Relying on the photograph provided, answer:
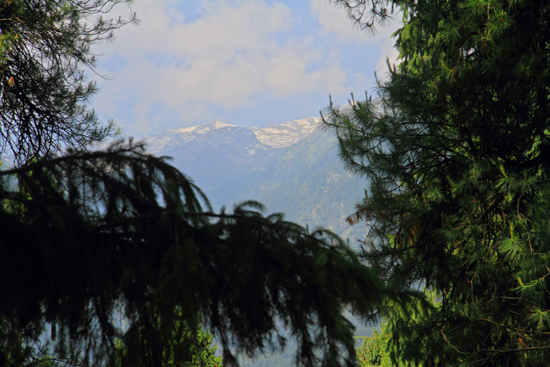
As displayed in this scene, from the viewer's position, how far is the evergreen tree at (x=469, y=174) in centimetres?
541

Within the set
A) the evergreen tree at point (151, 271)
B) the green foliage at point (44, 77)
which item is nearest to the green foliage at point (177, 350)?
the evergreen tree at point (151, 271)

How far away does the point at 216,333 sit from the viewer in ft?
6.09

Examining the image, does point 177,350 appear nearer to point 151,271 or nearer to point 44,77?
point 151,271

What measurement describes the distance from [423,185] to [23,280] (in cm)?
595

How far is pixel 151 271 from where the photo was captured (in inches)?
66.8

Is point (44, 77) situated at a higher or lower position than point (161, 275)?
higher

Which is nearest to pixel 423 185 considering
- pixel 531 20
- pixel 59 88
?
pixel 531 20

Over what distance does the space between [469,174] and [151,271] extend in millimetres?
5287

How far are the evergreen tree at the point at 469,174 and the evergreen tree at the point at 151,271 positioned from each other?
388 centimetres

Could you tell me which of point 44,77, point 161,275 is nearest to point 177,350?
point 161,275

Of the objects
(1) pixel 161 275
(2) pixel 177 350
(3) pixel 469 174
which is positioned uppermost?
(3) pixel 469 174

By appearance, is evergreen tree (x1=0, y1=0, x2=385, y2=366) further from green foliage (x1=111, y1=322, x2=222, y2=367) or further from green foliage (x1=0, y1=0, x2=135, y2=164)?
green foliage (x1=0, y1=0, x2=135, y2=164)

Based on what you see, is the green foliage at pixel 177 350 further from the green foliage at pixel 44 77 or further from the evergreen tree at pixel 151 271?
the green foliage at pixel 44 77

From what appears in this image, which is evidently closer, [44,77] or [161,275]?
[161,275]
